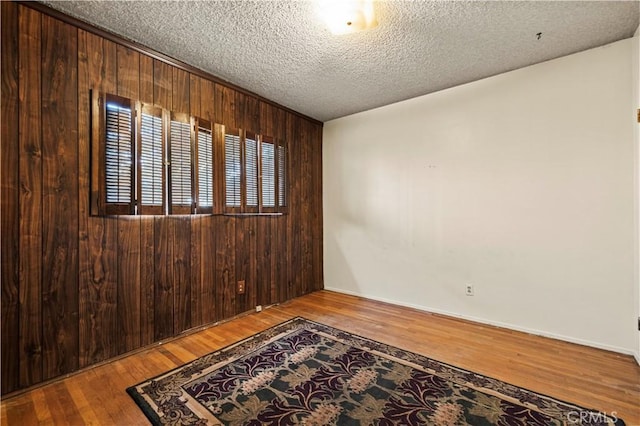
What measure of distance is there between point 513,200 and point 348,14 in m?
2.27

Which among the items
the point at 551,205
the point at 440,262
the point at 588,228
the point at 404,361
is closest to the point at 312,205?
the point at 440,262

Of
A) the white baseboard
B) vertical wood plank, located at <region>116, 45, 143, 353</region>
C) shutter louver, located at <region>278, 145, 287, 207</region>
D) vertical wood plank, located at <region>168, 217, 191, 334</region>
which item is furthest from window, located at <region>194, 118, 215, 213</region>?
the white baseboard

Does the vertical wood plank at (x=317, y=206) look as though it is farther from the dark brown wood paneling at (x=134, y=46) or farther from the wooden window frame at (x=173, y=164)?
the wooden window frame at (x=173, y=164)

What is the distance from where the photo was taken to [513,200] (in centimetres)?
275

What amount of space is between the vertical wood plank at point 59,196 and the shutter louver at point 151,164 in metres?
0.41

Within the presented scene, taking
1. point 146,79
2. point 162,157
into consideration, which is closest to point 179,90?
point 146,79

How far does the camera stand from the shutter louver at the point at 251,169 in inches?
125

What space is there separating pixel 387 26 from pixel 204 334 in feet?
10.1

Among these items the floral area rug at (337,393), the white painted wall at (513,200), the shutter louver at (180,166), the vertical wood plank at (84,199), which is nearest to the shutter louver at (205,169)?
the shutter louver at (180,166)

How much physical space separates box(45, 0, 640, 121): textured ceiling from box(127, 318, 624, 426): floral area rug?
253 centimetres

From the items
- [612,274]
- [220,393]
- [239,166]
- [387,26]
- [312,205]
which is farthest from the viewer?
[312,205]

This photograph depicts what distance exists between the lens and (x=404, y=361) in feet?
7.07

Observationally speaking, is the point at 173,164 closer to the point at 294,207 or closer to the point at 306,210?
the point at 294,207

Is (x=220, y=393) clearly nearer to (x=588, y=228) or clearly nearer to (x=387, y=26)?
(x=387, y=26)
